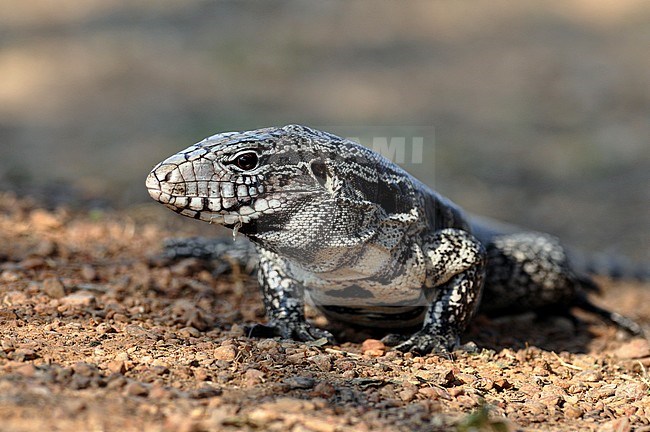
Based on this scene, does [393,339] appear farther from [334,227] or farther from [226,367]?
[226,367]

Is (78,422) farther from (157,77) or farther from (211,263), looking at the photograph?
(157,77)

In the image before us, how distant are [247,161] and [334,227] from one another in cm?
80

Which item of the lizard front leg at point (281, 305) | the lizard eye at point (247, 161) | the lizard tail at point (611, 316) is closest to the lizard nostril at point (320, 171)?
the lizard eye at point (247, 161)

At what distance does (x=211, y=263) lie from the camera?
26.6 feet

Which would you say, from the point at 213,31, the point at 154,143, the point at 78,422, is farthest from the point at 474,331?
the point at 213,31

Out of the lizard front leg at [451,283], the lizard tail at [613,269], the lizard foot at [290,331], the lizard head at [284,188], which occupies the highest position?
the lizard head at [284,188]

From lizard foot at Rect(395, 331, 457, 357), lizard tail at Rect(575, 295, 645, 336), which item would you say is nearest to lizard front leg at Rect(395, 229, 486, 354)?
lizard foot at Rect(395, 331, 457, 357)

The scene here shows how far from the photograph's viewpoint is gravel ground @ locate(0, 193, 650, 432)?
12.9 feet

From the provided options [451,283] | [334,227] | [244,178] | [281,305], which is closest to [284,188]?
[244,178]

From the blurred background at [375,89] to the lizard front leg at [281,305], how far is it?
678 centimetres

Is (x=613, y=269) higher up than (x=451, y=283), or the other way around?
(x=451, y=283)

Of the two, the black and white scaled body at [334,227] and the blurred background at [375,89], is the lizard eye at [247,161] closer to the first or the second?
the black and white scaled body at [334,227]

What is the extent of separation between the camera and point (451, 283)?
6.14 m

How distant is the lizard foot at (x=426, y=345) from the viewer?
5762 millimetres
